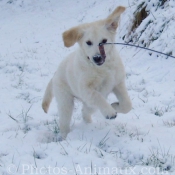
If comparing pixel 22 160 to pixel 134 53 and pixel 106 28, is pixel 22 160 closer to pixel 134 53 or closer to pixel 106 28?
pixel 106 28

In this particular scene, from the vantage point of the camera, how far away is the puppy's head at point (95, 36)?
146 inches

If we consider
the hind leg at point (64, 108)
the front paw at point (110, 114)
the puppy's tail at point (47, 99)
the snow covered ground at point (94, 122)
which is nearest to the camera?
the snow covered ground at point (94, 122)

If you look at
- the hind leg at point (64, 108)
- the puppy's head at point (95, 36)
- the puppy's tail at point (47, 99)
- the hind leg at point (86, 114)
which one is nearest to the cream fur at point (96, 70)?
the puppy's head at point (95, 36)

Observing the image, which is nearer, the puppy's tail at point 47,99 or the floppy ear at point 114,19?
the floppy ear at point 114,19

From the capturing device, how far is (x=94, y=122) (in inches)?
173

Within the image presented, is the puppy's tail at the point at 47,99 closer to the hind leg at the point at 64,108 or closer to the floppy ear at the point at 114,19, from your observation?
the hind leg at the point at 64,108

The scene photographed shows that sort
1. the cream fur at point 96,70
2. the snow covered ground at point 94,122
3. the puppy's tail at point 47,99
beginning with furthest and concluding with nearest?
the puppy's tail at point 47,99 < the cream fur at point 96,70 < the snow covered ground at point 94,122

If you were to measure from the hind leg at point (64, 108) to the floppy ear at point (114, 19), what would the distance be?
0.98 metres

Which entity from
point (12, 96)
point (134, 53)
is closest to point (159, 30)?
point (134, 53)

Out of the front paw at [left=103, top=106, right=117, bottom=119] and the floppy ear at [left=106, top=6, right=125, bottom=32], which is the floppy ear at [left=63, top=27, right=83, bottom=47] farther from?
the front paw at [left=103, top=106, right=117, bottom=119]

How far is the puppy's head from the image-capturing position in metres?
3.70

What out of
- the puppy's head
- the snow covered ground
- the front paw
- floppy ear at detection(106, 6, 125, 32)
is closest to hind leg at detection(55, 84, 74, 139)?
the snow covered ground

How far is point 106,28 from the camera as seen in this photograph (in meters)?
3.82

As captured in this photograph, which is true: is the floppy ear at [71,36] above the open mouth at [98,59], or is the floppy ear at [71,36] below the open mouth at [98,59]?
above
